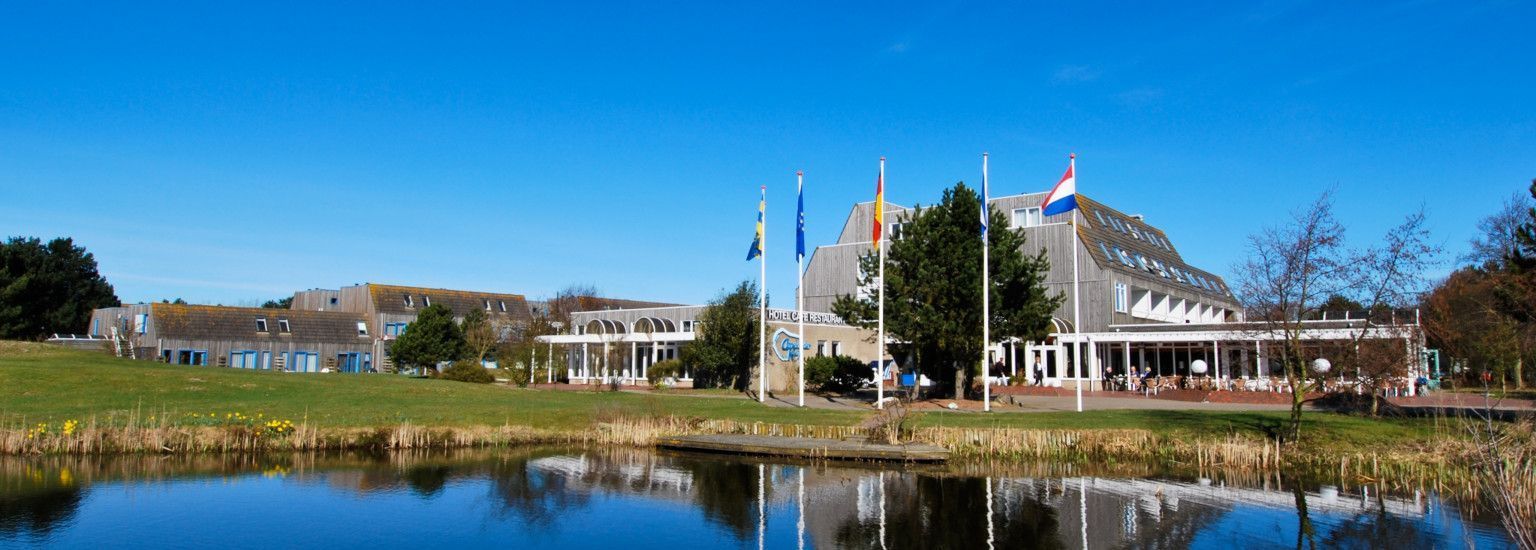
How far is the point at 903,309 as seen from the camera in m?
31.0

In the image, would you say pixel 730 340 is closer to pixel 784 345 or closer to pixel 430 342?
pixel 784 345

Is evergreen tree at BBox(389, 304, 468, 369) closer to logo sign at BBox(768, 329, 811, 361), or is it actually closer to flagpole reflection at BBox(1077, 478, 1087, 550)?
logo sign at BBox(768, 329, 811, 361)

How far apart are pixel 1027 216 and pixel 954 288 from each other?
2238 centimetres

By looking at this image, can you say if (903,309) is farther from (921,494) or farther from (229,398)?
(229,398)

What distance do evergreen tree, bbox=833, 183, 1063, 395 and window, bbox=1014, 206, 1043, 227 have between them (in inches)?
730

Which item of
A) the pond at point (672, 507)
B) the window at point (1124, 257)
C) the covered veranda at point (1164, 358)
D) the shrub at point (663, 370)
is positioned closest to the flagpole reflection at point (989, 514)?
the pond at point (672, 507)

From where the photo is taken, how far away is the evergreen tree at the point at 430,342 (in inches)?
1935

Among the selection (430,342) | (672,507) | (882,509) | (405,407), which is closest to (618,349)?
(430,342)

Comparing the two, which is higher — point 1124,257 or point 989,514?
point 1124,257

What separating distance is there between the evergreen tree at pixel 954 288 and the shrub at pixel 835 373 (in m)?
6.14

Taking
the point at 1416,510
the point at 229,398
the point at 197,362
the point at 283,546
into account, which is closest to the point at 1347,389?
the point at 1416,510

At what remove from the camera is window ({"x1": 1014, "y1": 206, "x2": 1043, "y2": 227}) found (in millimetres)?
51094

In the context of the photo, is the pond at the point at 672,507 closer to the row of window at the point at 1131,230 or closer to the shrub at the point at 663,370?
the shrub at the point at 663,370

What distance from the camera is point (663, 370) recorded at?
42.3 metres
